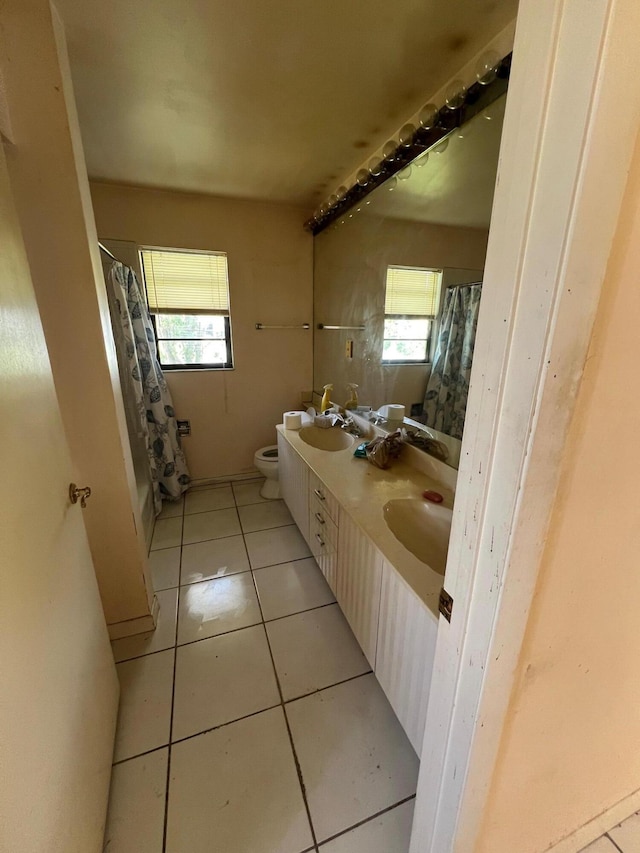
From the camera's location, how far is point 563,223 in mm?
387

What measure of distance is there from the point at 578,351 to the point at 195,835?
1.56 meters

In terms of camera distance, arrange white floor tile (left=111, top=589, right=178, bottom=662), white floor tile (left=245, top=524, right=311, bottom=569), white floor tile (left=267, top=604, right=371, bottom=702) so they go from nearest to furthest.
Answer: white floor tile (left=267, top=604, right=371, bottom=702)
white floor tile (left=111, top=589, right=178, bottom=662)
white floor tile (left=245, top=524, right=311, bottom=569)

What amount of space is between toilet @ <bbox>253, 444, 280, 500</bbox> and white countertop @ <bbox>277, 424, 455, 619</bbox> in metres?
0.76

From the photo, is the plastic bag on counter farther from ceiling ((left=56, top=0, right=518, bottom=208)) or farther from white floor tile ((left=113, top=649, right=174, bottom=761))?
ceiling ((left=56, top=0, right=518, bottom=208))

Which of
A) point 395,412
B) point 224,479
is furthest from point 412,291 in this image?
point 224,479

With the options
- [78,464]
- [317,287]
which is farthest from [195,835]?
[317,287]

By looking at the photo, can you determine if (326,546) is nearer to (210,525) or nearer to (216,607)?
(216,607)

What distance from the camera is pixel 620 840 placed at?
0.98m

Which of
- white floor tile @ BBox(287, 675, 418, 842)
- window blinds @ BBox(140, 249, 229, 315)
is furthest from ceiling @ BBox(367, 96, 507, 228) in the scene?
white floor tile @ BBox(287, 675, 418, 842)

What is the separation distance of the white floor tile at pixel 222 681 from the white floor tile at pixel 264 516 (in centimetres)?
87

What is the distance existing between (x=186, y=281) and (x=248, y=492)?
1.78m

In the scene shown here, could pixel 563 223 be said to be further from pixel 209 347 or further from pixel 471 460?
pixel 209 347

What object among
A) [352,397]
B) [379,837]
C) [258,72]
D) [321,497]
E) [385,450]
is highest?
[258,72]

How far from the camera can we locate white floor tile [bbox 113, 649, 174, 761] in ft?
4.00
